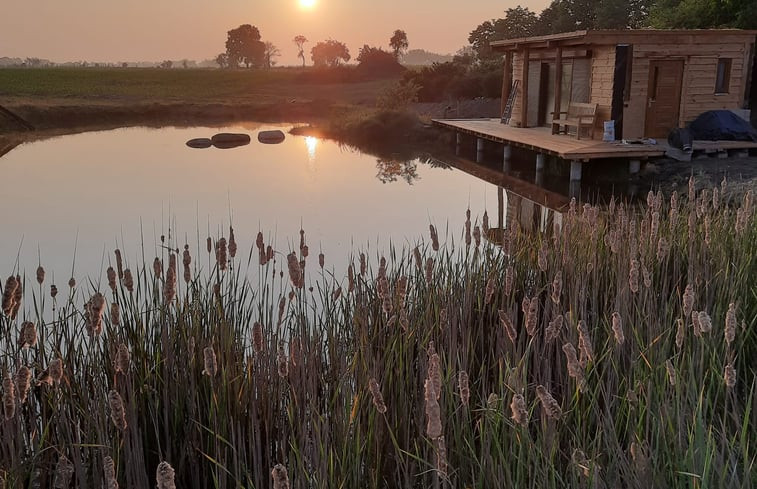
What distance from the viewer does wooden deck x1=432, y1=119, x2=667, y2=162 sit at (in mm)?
14008

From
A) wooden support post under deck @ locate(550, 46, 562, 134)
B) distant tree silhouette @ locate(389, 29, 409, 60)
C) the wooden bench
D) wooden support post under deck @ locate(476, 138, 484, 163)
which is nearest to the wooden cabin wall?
the wooden bench

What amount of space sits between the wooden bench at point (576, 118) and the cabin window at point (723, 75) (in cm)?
287

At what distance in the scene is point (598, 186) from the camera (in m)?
14.4

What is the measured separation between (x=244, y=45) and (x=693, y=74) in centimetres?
10282

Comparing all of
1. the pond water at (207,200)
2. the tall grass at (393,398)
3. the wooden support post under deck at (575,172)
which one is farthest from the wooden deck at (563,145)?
the tall grass at (393,398)

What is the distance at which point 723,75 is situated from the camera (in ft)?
52.7

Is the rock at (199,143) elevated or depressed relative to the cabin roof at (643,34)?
depressed

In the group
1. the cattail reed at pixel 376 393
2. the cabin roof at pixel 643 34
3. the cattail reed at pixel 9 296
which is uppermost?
the cabin roof at pixel 643 34

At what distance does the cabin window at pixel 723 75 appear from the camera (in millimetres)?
16000

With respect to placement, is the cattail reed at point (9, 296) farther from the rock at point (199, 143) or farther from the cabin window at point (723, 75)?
the rock at point (199, 143)

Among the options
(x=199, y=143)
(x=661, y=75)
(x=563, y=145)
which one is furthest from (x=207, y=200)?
(x=661, y=75)

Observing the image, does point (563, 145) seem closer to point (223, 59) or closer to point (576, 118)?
point (576, 118)

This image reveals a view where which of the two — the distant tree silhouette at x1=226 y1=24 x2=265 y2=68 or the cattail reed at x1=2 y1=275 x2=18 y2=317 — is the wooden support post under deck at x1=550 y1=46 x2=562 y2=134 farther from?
the distant tree silhouette at x1=226 y1=24 x2=265 y2=68

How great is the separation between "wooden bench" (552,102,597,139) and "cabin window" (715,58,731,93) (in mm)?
2866
